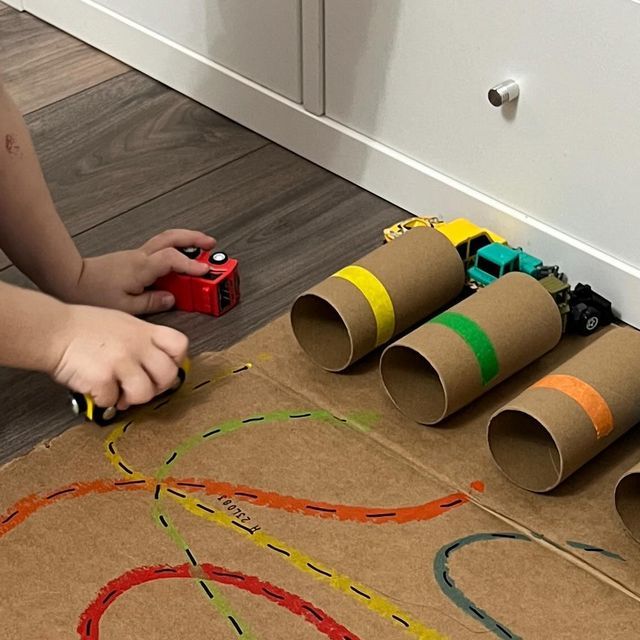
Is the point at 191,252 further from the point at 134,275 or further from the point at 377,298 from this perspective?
the point at 377,298

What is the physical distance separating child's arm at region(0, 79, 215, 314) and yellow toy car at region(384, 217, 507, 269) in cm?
21

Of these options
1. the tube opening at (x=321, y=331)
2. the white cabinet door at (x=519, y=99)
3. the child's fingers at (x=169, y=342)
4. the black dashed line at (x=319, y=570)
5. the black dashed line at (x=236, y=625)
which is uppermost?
the white cabinet door at (x=519, y=99)

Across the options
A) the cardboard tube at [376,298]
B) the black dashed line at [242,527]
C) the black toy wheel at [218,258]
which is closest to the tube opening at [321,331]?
the cardboard tube at [376,298]

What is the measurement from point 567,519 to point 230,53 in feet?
2.68

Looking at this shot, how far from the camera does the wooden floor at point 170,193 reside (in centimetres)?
121

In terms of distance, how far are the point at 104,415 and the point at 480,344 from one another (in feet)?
1.19

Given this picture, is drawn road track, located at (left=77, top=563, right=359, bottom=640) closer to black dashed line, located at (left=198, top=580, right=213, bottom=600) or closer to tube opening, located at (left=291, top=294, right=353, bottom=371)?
black dashed line, located at (left=198, top=580, right=213, bottom=600)

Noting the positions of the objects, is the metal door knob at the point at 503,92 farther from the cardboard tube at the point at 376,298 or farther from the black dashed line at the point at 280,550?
the black dashed line at the point at 280,550

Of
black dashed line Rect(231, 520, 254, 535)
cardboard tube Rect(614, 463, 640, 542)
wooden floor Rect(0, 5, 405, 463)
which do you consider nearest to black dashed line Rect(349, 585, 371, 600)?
black dashed line Rect(231, 520, 254, 535)

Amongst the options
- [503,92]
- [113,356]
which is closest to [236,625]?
[113,356]

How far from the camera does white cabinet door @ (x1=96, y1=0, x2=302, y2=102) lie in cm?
141

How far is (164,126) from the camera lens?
1536mm

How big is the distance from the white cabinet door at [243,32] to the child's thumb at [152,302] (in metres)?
0.37

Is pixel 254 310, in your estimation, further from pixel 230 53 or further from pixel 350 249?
pixel 230 53
